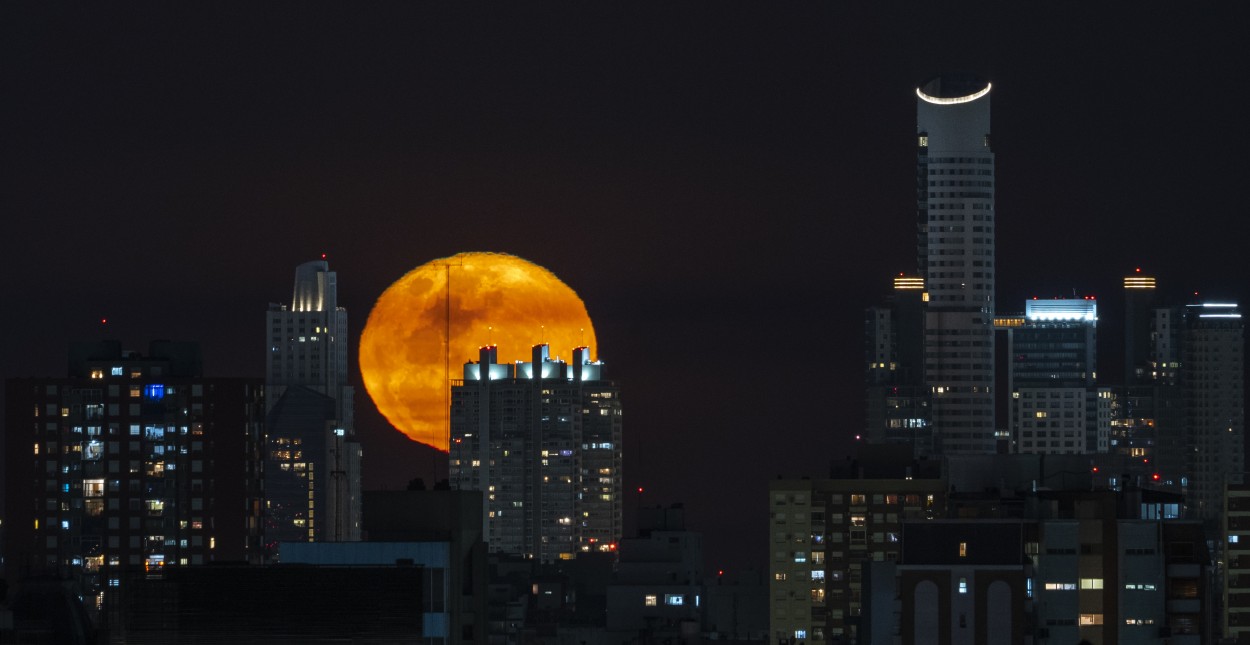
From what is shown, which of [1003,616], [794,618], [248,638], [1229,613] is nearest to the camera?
[248,638]

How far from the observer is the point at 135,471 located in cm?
19688

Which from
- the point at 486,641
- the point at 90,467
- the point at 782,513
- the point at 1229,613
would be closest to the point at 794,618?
the point at 782,513

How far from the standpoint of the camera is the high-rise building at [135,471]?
632ft

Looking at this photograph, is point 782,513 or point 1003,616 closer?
point 1003,616

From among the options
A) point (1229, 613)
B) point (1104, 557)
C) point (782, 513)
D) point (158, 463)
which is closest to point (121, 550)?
point (158, 463)

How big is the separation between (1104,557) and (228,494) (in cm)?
8920

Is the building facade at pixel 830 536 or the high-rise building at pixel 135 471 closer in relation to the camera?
the building facade at pixel 830 536

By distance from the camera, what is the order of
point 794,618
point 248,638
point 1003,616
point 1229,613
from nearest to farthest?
point 248,638 → point 1003,616 → point 1229,613 → point 794,618

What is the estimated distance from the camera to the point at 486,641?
9988 cm

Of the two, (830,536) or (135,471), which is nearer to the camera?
(830,536)

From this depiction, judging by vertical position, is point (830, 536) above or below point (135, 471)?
below

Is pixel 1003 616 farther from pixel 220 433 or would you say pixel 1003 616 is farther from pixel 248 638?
pixel 220 433

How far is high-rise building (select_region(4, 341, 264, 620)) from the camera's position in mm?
192500

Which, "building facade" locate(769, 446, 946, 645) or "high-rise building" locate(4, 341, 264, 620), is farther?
"high-rise building" locate(4, 341, 264, 620)
